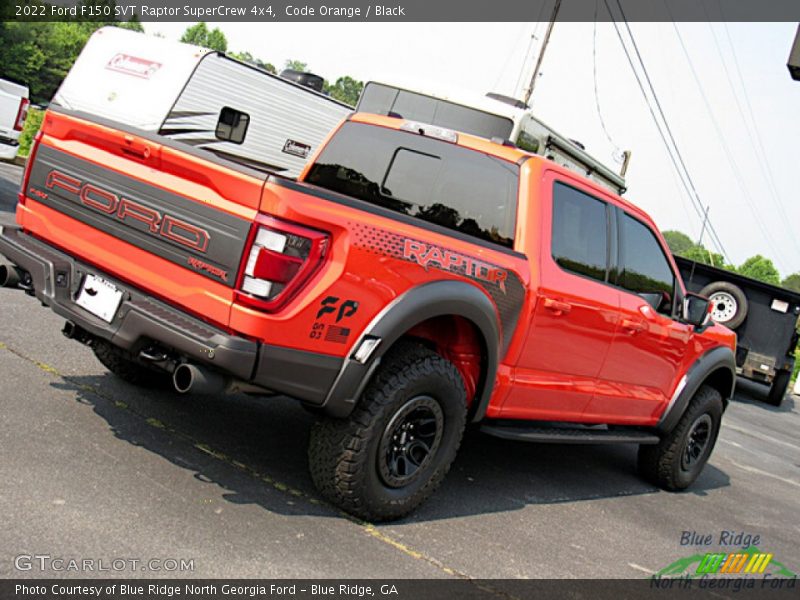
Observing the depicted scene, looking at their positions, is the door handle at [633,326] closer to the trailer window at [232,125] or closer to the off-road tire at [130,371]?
the off-road tire at [130,371]

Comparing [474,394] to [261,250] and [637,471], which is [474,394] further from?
[637,471]

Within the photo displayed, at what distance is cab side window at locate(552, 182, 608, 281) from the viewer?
5230 mm

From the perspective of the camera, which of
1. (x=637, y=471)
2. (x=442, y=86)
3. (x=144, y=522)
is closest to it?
(x=144, y=522)

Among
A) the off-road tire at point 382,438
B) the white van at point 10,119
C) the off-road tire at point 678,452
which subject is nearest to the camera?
the off-road tire at point 382,438

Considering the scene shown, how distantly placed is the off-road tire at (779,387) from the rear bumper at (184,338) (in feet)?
45.5

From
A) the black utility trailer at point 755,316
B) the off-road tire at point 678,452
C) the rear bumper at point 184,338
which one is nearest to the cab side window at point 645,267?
Answer: the off-road tire at point 678,452

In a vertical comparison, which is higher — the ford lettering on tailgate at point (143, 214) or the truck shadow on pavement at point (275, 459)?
the ford lettering on tailgate at point (143, 214)

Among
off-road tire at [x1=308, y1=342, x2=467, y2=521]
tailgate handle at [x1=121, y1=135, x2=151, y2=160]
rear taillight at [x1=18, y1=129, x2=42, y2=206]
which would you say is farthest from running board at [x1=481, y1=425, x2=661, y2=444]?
rear taillight at [x1=18, y1=129, x2=42, y2=206]

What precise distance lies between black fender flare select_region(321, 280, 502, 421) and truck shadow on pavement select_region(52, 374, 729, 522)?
692 mm

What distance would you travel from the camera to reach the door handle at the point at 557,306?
5012mm

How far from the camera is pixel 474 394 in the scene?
4898 mm

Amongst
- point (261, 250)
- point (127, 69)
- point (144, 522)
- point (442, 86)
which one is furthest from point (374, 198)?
point (442, 86)

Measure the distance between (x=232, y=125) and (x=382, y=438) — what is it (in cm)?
633

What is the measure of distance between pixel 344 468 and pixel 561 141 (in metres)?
8.75
